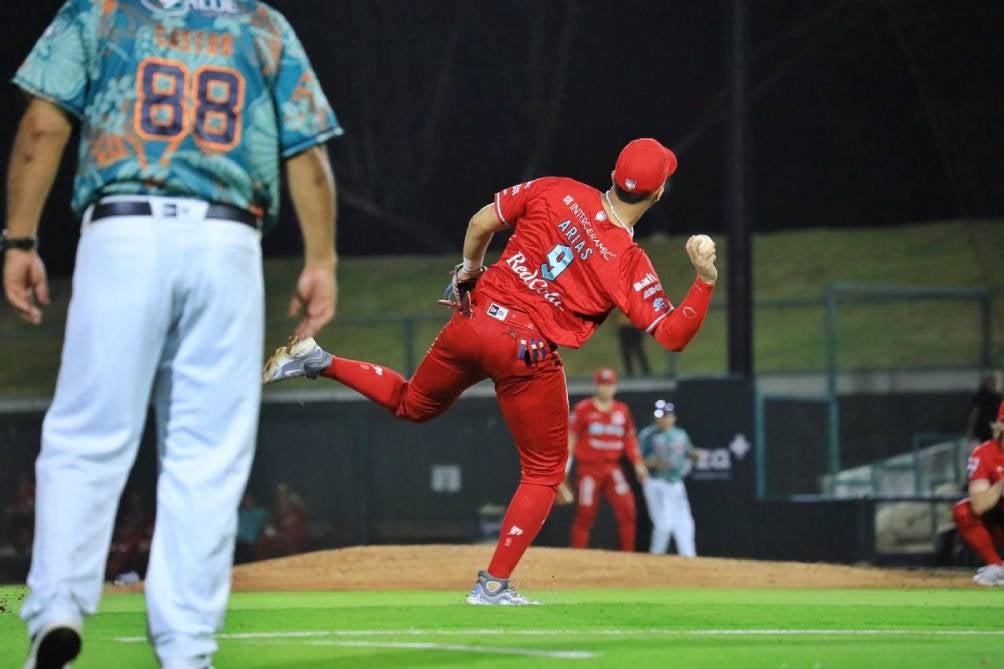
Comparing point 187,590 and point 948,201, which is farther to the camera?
point 948,201

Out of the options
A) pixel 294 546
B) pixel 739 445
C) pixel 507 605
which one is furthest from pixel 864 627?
pixel 294 546

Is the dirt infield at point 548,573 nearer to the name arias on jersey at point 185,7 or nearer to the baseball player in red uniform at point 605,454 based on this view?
the baseball player in red uniform at point 605,454

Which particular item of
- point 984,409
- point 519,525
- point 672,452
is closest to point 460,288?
point 519,525

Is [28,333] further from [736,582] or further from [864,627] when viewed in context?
[864,627]

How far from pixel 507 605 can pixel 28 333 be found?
16.3 metres

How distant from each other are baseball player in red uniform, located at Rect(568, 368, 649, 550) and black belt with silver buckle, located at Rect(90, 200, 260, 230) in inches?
492

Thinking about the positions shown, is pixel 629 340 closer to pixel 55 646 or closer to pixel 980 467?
pixel 980 467

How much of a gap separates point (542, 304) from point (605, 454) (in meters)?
9.33

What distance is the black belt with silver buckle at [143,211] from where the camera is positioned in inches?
178

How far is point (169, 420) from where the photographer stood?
4.59 meters

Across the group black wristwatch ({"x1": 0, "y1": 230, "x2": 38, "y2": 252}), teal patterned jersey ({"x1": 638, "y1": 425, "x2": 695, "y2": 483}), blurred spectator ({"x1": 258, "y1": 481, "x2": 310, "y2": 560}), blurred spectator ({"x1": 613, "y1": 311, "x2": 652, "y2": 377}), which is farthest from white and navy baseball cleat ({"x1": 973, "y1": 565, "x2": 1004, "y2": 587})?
blurred spectator ({"x1": 613, "y1": 311, "x2": 652, "y2": 377})

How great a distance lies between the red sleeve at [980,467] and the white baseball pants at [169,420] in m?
9.03

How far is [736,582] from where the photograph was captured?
12367 mm

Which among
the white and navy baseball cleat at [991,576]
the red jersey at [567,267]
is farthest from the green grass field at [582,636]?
the white and navy baseball cleat at [991,576]
